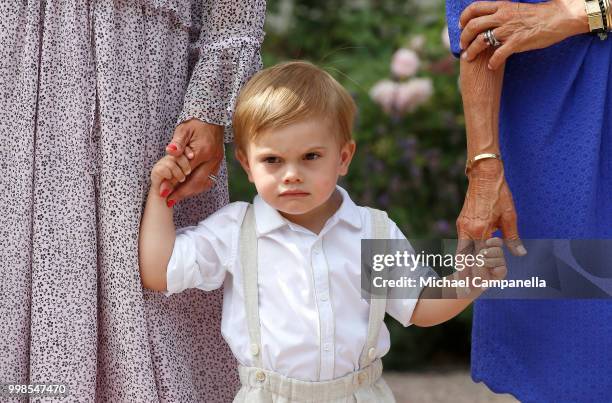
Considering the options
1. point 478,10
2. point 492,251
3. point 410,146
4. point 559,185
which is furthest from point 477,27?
point 410,146

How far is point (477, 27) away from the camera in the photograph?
2.30 m

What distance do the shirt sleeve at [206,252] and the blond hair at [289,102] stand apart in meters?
0.19

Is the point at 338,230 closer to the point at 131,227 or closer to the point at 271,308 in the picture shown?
the point at 271,308

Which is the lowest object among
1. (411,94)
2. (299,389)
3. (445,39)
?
(299,389)

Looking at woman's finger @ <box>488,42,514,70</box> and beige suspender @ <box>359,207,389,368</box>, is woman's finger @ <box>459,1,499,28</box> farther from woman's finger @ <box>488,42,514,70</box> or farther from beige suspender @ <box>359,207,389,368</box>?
beige suspender @ <box>359,207,389,368</box>

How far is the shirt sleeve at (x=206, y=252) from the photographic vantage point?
2.32 meters

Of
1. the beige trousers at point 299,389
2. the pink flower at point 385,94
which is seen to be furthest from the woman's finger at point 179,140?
the pink flower at point 385,94

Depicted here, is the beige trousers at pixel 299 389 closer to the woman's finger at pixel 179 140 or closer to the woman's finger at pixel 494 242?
the woman's finger at pixel 494 242

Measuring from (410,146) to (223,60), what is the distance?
2.37 meters

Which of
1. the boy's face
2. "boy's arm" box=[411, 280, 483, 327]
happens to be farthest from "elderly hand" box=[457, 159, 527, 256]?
the boy's face

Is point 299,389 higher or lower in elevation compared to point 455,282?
lower

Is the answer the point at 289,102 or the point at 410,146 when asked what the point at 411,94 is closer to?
the point at 410,146

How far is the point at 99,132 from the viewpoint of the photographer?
7.62 feet

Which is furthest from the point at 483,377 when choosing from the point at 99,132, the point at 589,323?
the point at 99,132
